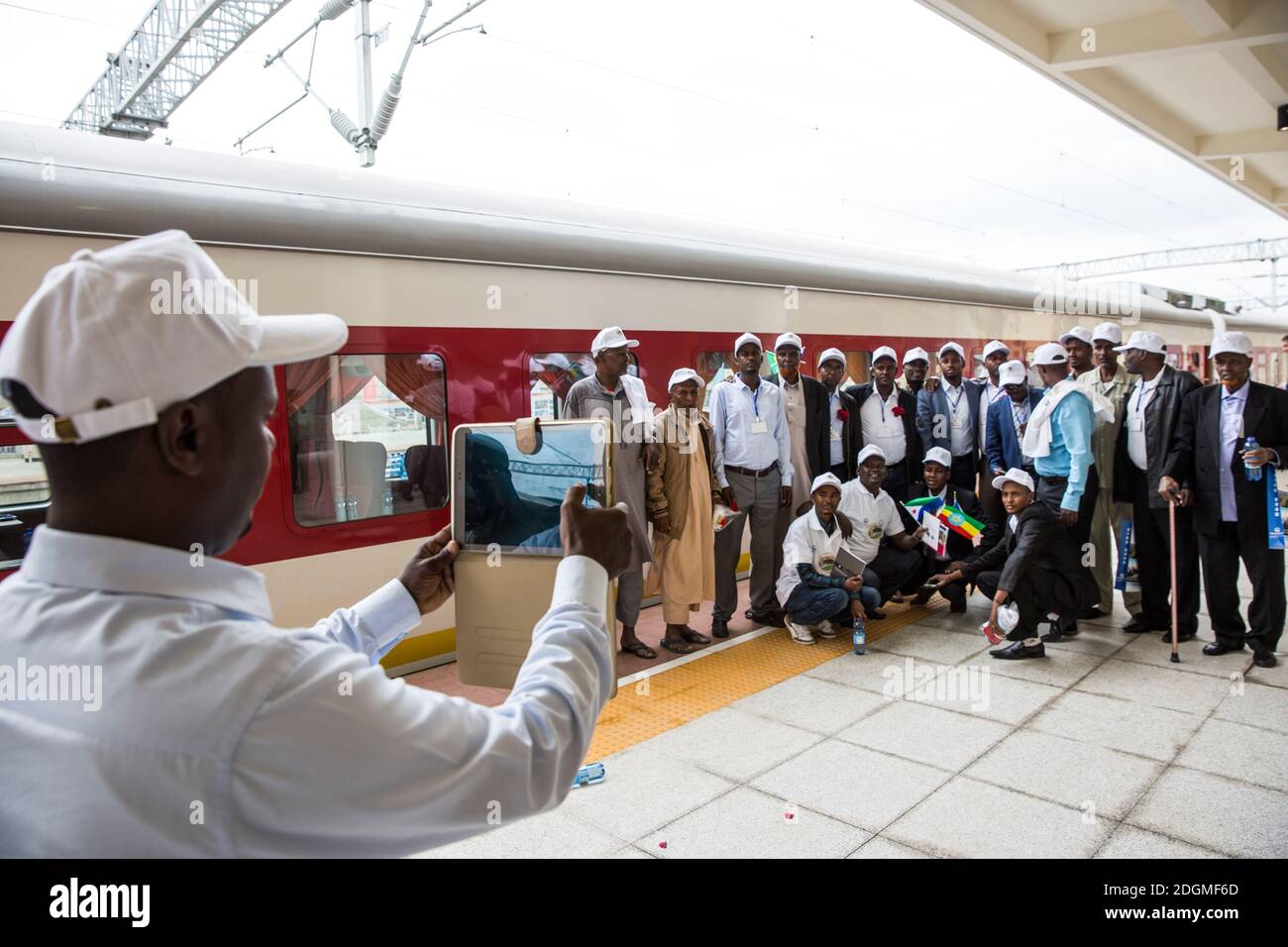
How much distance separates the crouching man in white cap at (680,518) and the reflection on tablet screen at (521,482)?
4092mm

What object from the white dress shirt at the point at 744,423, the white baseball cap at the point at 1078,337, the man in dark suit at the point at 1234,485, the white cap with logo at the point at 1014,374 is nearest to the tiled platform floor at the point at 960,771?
the man in dark suit at the point at 1234,485

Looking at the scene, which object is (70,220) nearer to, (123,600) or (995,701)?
(123,600)

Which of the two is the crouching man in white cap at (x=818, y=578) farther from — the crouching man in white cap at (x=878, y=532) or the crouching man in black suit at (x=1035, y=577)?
the crouching man in black suit at (x=1035, y=577)

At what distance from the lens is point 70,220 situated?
12.8 ft

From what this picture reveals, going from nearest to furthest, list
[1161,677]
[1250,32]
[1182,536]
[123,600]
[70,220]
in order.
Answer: [123,600]
[70,220]
[1250,32]
[1161,677]
[1182,536]

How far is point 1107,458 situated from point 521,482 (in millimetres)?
5933

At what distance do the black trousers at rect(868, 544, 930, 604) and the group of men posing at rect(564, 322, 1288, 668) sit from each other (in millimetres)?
17

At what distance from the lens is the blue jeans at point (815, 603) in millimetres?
6148

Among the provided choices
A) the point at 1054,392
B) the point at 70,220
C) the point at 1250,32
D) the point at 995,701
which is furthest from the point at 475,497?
the point at 1054,392

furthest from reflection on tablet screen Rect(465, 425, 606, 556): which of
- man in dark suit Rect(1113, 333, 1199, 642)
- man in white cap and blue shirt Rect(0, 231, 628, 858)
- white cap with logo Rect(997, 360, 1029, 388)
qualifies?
white cap with logo Rect(997, 360, 1029, 388)

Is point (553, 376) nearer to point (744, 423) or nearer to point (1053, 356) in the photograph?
point (744, 423)

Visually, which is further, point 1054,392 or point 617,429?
point 1054,392

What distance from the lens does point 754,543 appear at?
22.2 feet

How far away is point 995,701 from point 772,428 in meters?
2.49
